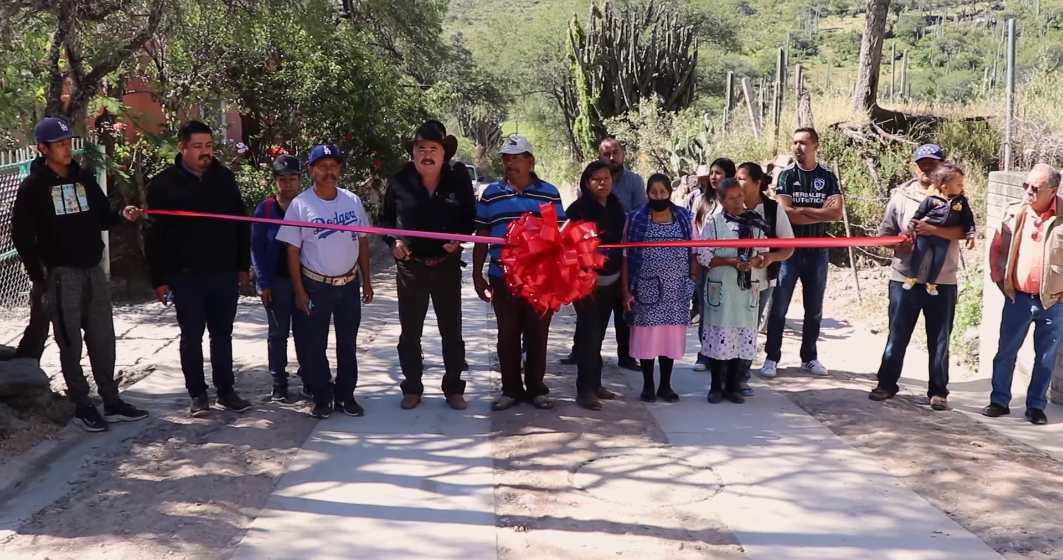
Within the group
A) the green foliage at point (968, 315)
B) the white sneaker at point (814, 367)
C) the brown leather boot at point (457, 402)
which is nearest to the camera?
the brown leather boot at point (457, 402)

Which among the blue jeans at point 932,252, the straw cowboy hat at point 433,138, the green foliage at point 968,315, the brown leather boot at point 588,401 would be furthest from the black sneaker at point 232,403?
the green foliage at point 968,315

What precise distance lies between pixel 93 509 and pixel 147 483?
364 millimetres

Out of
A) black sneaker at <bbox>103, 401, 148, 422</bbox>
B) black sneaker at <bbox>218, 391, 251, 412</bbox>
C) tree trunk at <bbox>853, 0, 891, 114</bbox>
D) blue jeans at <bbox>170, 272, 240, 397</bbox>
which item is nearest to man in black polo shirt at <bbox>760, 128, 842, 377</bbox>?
black sneaker at <bbox>218, 391, 251, 412</bbox>

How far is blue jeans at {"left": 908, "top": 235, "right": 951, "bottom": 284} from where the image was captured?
6.39m

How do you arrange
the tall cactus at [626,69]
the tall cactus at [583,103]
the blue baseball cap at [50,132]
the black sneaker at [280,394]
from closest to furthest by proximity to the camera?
the blue baseball cap at [50,132] → the black sneaker at [280,394] → the tall cactus at [626,69] → the tall cactus at [583,103]

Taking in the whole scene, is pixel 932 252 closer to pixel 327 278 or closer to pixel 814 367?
pixel 814 367

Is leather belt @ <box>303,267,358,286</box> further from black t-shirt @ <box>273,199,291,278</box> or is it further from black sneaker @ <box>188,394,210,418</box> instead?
black sneaker @ <box>188,394,210,418</box>

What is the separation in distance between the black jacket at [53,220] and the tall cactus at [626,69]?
22705mm

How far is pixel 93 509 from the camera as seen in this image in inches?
186

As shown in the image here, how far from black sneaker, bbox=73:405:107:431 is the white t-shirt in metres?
1.51

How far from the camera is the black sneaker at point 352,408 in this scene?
6.39 metres

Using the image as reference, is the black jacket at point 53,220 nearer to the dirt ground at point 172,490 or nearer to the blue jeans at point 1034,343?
the dirt ground at point 172,490

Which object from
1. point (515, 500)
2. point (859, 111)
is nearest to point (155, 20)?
point (515, 500)

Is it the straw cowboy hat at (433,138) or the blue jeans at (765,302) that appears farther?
the blue jeans at (765,302)
